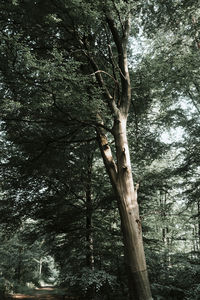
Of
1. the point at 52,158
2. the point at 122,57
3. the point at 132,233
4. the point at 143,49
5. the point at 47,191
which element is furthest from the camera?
the point at 47,191

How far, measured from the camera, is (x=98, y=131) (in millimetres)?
4625

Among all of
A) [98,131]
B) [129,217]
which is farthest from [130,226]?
[98,131]

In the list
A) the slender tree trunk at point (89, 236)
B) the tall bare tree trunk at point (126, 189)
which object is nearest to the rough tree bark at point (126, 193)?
the tall bare tree trunk at point (126, 189)

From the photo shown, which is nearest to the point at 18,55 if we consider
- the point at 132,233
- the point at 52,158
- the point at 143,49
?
the point at 52,158

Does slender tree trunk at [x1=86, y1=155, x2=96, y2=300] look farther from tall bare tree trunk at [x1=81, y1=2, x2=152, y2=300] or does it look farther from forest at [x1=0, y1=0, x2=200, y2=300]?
tall bare tree trunk at [x1=81, y1=2, x2=152, y2=300]

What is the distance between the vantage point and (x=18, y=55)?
3502mm

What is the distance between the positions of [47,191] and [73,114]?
3.57 metres

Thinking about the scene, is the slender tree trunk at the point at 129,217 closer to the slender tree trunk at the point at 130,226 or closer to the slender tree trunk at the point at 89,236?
the slender tree trunk at the point at 130,226

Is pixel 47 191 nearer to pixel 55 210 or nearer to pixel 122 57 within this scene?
pixel 55 210

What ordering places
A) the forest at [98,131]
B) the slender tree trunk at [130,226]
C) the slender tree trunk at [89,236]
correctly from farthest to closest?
1. the slender tree trunk at [89,236]
2. the forest at [98,131]
3. the slender tree trunk at [130,226]

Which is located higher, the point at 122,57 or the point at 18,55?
the point at 122,57

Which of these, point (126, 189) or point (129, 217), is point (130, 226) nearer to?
point (129, 217)

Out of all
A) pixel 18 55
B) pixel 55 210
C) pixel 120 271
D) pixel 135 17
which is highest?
pixel 135 17

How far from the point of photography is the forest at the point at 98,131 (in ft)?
12.3
